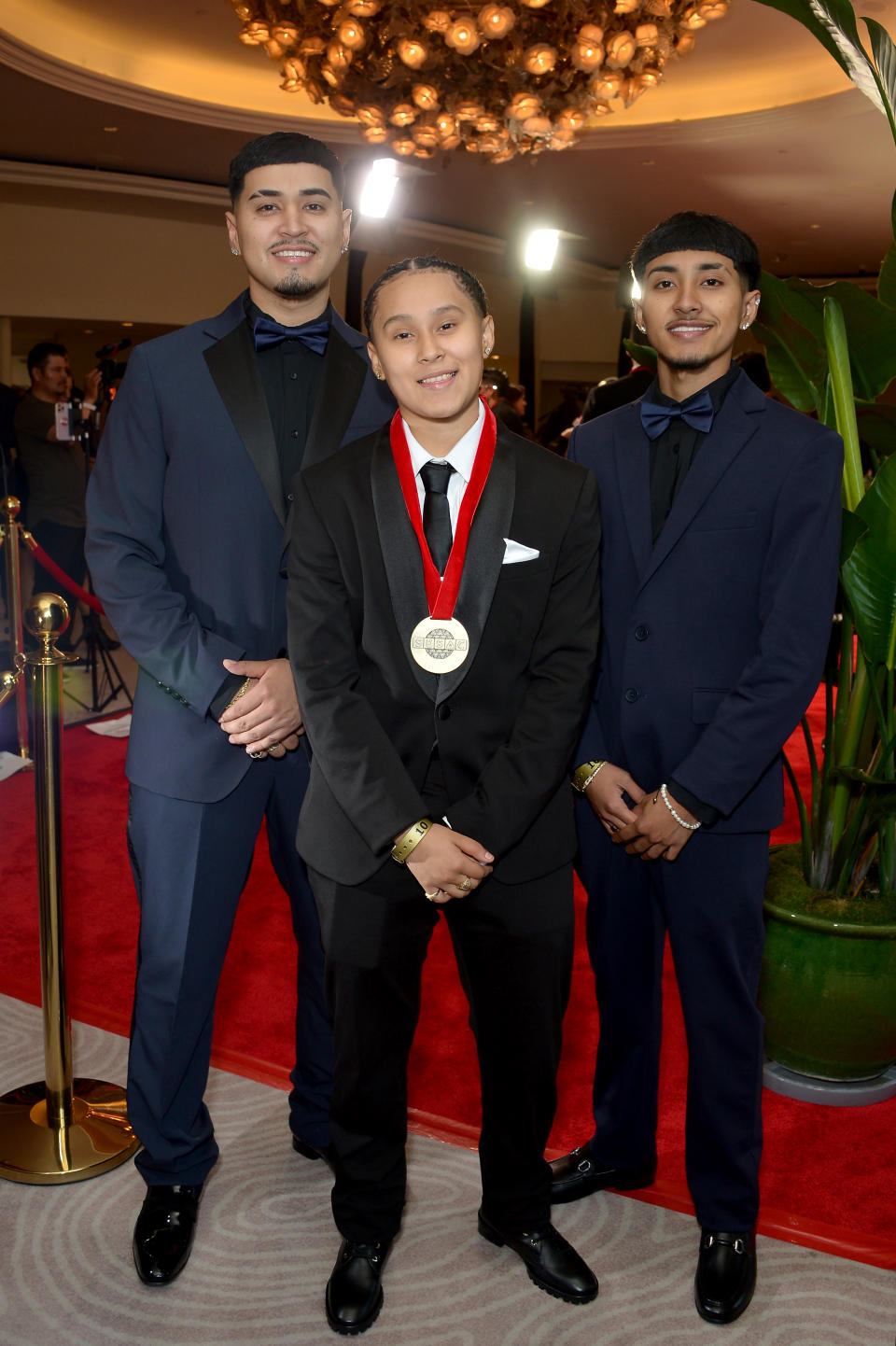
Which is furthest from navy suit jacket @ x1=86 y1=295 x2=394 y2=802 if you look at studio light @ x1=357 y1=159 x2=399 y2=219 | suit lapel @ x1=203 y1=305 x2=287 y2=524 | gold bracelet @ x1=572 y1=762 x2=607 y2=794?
studio light @ x1=357 y1=159 x2=399 y2=219

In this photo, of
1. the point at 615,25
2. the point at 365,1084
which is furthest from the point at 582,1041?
the point at 615,25

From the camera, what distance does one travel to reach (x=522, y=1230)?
212 cm

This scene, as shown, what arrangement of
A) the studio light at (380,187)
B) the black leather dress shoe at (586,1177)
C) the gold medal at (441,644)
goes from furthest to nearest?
the studio light at (380,187)
the black leather dress shoe at (586,1177)
the gold medal at (441,644)

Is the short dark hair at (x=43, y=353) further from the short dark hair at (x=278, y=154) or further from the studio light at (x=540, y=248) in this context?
the studio light at (x=540, y=248)

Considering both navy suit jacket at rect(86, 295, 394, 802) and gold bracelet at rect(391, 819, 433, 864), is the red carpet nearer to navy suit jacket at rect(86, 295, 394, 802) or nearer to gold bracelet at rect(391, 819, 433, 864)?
gold bracelet at rect(391, 819, 433, 864)

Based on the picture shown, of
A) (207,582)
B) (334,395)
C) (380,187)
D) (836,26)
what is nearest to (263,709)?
(207,582)

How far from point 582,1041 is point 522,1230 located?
3.32 feet

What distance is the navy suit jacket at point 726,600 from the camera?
6.50 feet

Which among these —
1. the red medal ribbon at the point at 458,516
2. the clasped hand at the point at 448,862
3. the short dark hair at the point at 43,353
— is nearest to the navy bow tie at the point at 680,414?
the red medal ribbon at the point at 458,516

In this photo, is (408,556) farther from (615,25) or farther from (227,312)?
(615,25)

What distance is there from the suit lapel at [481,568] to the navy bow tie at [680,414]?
1.21ft

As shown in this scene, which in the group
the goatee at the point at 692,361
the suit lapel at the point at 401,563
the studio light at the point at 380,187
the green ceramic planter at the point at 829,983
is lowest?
the green ceramic planter at the point at 829,983

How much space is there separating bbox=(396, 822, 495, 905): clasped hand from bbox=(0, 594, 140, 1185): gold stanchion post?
1.05 m

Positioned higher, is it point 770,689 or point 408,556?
point 408,556
